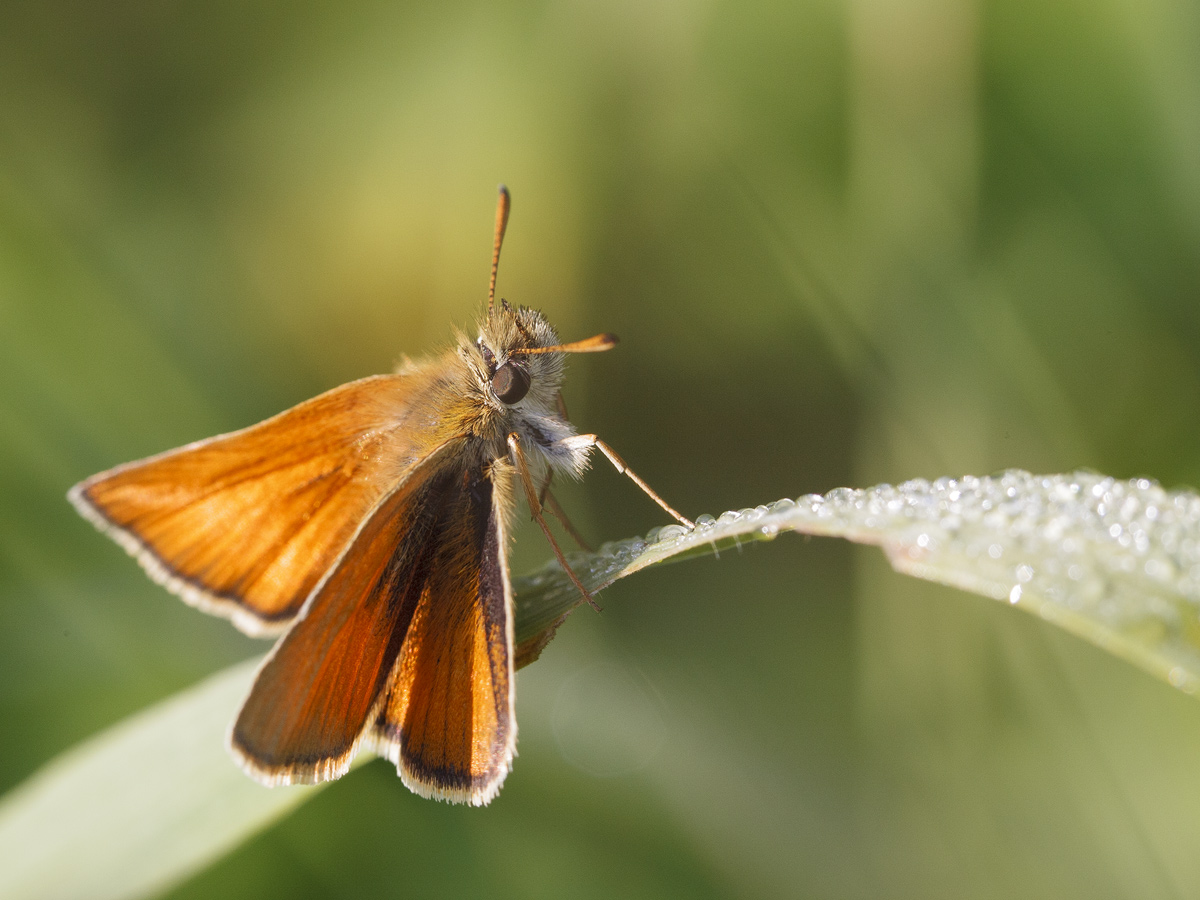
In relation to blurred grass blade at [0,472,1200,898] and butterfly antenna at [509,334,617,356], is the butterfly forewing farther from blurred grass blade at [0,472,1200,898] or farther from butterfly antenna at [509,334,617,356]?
butterfly antenna at [509,334,617,356]

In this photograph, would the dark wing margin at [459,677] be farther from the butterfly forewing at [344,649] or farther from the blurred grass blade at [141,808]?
the blurred grass blade at [141,808]

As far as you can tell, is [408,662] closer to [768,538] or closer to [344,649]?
[344,649]

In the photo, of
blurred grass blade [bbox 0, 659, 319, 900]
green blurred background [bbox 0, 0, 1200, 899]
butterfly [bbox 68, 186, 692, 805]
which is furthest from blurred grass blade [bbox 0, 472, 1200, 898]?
green blurred background [bbox 0, 0, 1200, 899]

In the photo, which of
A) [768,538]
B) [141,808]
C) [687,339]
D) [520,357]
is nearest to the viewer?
[768,538]

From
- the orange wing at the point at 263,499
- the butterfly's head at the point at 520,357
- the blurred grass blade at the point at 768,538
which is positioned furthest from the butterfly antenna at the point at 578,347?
the blurred grass blade at the point at 768,538

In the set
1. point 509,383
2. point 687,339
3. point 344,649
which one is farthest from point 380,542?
point 687,339

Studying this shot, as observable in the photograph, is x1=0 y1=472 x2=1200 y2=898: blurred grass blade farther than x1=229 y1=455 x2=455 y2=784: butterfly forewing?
No

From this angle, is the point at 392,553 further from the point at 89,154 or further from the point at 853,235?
the point at 89,154
